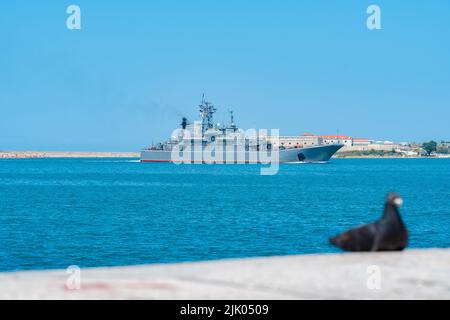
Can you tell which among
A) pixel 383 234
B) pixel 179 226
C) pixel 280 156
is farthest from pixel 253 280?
pixel 280 156

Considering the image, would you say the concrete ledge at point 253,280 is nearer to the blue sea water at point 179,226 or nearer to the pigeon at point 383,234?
the pigeon at point 383,234

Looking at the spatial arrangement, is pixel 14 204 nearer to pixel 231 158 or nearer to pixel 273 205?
pixel 273 205

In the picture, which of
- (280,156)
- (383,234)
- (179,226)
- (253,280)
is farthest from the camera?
(280,156)

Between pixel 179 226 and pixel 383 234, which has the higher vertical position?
pixel 383 234

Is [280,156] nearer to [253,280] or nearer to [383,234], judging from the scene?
[383,234]

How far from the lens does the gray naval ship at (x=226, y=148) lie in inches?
5300

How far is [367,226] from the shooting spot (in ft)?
21.4

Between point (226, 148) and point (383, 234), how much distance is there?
133 m

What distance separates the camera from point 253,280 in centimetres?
549

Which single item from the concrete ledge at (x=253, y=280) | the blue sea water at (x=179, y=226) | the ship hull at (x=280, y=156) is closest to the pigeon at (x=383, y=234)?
the concrete ledge at (x=253, y=280)

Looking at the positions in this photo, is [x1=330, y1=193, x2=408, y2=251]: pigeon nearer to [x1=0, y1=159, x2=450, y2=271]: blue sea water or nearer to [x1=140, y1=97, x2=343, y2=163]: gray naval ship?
Result: [x1=0, y1=159, x2=450, y2=271]: blue sea water
